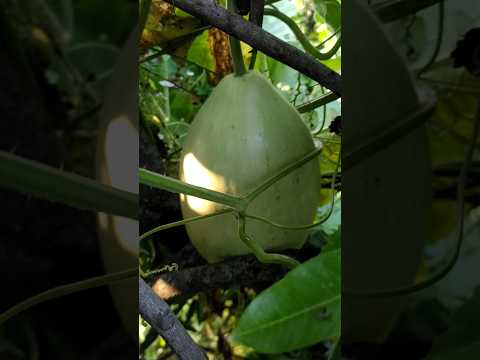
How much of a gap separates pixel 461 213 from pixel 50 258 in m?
0.22

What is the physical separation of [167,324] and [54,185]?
15 centimetres

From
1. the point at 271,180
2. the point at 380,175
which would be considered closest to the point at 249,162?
the point at 271,180

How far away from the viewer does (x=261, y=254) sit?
41cm

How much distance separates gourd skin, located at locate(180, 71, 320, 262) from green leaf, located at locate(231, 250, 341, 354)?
31 mm

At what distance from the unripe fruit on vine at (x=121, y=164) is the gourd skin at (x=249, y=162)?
8 centimetres

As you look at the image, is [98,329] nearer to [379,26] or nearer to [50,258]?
[50,258]

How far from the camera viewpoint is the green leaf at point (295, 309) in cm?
40

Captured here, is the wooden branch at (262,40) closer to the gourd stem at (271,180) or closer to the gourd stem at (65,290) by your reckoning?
the gourd stem at (271,180)

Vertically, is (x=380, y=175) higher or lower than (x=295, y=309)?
higher

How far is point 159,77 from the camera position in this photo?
49 centimetres

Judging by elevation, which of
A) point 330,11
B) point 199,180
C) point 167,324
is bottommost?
point 167,324

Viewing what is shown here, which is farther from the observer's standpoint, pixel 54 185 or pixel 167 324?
pixel 167 324

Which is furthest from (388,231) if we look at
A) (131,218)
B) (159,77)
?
(159,77)

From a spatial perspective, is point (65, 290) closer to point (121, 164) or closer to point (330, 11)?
point (121, 164)
